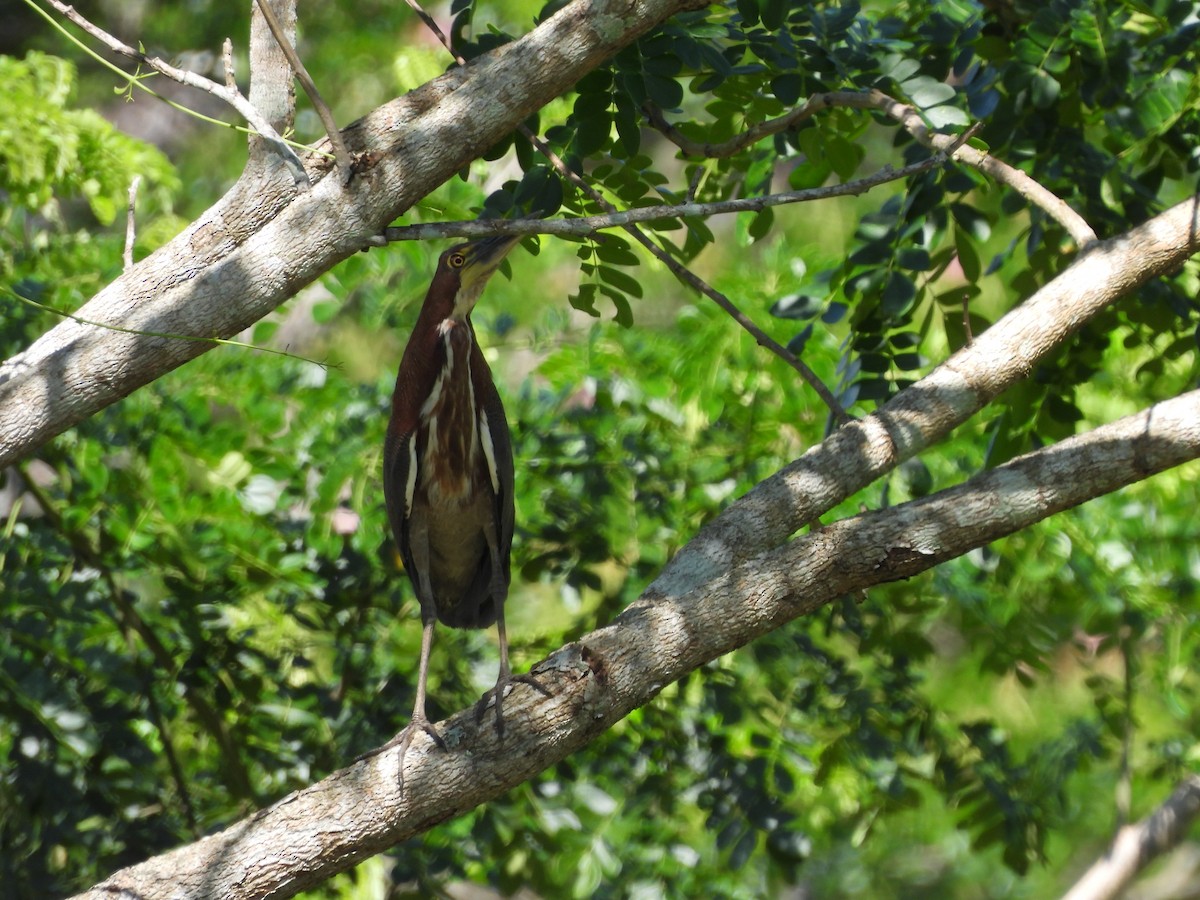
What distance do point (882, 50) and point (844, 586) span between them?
1303 millimetres

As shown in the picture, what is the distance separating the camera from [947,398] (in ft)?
8.08

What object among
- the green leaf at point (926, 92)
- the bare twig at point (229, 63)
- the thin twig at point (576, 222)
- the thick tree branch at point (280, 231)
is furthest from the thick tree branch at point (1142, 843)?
the bare twig at point (229, 63)

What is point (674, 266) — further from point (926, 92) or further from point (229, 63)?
point (229, 63)

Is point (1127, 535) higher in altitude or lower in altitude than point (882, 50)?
lower

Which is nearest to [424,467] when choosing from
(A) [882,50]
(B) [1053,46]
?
(A) [882,50]

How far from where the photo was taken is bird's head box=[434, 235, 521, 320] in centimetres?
276

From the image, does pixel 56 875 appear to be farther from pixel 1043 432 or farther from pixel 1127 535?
pixel 1127 535

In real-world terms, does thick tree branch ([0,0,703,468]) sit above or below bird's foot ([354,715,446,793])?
above

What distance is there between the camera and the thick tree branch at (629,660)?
2.02 meters

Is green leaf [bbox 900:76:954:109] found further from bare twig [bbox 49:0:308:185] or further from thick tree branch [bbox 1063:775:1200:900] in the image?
thick tree branch [bbox 1063:775:1200:900]

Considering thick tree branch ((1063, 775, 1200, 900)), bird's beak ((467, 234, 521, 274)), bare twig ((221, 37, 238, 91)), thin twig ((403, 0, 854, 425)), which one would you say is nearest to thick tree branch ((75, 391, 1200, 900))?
thin twig ((403, 0, 854, 425))

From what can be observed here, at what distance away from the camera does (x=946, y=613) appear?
16.2 feet

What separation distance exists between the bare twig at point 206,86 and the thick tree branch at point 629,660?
3.24 feet

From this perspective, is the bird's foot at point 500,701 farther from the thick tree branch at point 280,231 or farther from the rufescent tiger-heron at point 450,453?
the thick tree branch at point 280,231
